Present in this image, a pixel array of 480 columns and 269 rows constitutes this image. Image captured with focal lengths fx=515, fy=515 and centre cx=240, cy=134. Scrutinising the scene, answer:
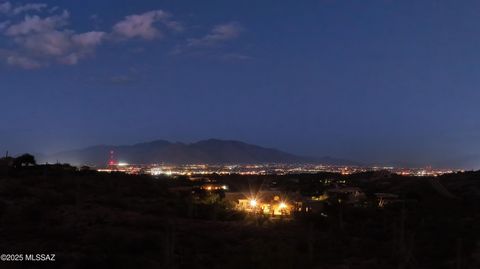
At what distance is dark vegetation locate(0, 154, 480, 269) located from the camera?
19.5 meters

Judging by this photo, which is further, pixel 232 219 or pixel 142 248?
pixel 232 219

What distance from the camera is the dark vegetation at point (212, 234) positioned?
767 inches

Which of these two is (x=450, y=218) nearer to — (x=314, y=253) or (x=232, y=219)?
(x=232, y=219)

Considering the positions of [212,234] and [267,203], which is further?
[267,203]

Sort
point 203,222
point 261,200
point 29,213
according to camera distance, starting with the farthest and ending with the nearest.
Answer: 1. point 261,200
2. point 203,222
3. point 29,213

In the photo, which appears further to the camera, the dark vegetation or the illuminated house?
the illuminated house

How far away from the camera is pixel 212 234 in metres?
28.0

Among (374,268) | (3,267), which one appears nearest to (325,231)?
(374,268)

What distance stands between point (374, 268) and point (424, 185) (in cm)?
5019

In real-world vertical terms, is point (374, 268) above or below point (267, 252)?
below

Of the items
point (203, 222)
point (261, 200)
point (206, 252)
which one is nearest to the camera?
point (206, 252)

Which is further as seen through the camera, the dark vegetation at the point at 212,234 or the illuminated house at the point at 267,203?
the illuminated house at the point at 267,203

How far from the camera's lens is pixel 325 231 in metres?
32.6

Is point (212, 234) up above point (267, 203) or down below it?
below
